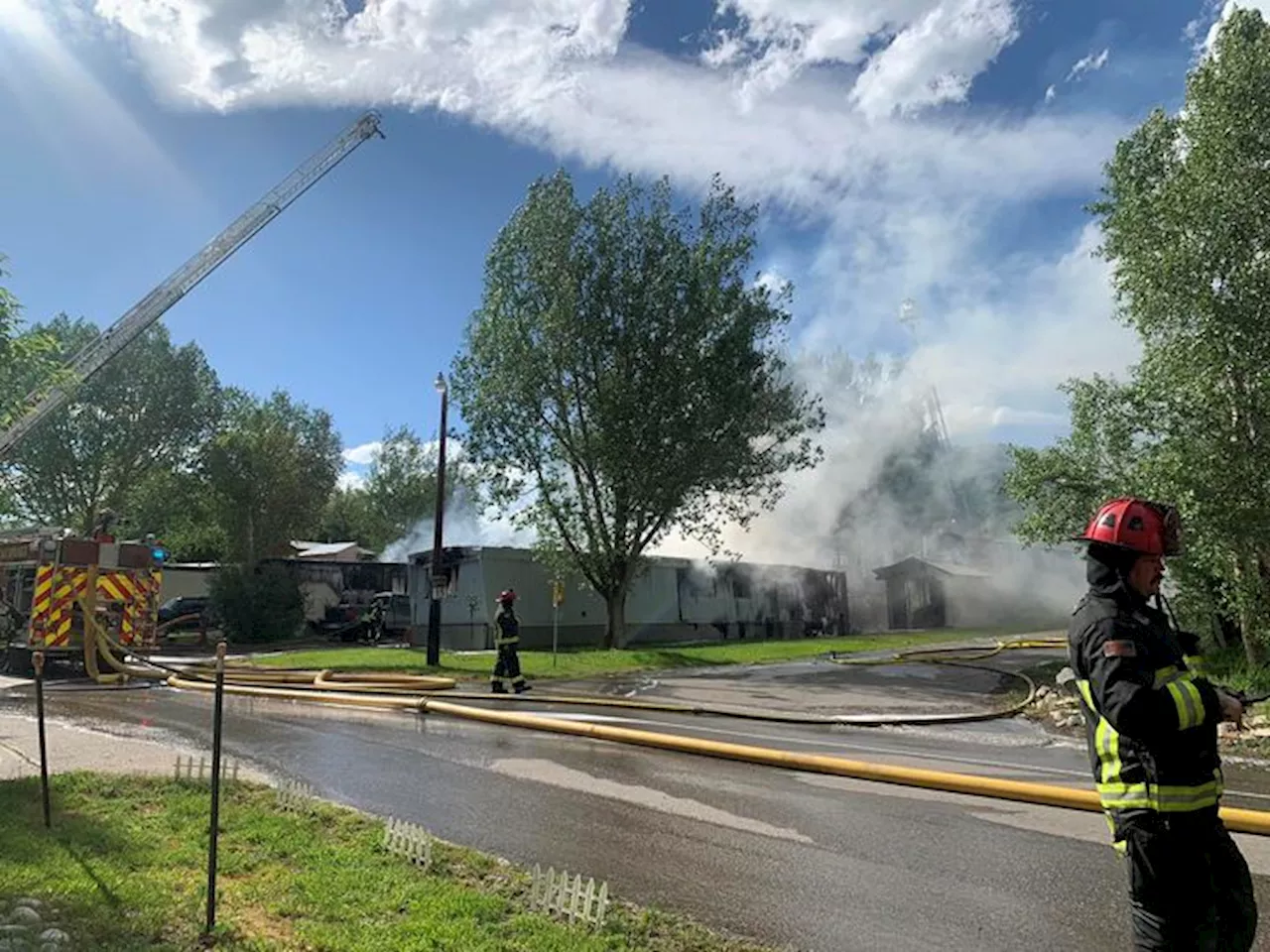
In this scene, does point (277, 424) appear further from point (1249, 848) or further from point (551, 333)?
point (1249, 848)

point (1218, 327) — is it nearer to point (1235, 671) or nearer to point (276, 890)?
point (1235, 671)

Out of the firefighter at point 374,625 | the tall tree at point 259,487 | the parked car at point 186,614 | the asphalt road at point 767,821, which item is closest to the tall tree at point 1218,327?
the asphalt road at point 767,821

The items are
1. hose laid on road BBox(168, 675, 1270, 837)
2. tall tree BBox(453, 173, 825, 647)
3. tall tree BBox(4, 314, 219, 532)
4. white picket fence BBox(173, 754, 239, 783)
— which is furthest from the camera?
tall tree BBox(4, 314, 219, 532)

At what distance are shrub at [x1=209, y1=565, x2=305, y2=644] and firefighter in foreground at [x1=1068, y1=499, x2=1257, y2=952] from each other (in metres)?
31.5

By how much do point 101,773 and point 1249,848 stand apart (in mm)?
7933

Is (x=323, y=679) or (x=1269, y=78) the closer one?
(x=1269, y=78)

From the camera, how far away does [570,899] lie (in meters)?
4.10

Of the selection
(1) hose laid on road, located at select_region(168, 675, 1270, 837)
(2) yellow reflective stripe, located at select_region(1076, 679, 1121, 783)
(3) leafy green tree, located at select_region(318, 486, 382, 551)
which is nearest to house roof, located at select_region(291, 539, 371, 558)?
(3) leafy green tree, located at select_region(318, 486, 382, 551)

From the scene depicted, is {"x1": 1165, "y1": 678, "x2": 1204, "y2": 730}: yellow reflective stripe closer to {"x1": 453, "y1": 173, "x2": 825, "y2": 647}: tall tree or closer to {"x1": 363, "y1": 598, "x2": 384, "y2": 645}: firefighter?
{"x1": 453, "y1": 173, "x2": 825, "y2": 647}: tall tree

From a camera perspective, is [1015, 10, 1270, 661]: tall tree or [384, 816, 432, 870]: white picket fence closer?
[384, 816, 432, 870]: white picket fence

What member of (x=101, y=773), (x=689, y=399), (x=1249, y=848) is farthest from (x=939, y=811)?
(x=689, y=399)

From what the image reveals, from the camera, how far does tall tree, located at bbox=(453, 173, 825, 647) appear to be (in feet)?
79.8

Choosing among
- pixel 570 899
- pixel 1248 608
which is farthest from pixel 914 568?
pixel 570 899

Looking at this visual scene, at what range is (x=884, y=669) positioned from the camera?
1903 cm
